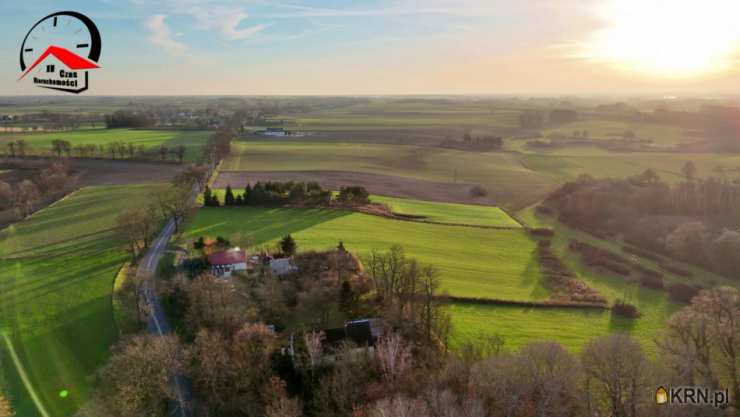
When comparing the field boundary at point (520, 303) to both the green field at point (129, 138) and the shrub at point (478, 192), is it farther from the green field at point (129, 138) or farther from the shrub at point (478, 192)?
the green field at point (129, 138)

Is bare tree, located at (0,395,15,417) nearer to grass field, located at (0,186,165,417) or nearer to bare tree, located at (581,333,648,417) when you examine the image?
grass field, located at (0,186,165,417)

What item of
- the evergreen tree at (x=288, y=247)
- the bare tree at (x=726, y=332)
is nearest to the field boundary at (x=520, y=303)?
the bare tree at (x=726, y=332)

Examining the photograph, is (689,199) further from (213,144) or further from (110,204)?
(213,144)

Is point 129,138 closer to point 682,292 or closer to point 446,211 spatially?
point 446,211

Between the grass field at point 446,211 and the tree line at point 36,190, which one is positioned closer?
the grass field at point 446,211

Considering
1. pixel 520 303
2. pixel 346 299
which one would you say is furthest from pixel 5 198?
pixel 520 303

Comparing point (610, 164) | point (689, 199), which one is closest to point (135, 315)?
point (689, 199)
